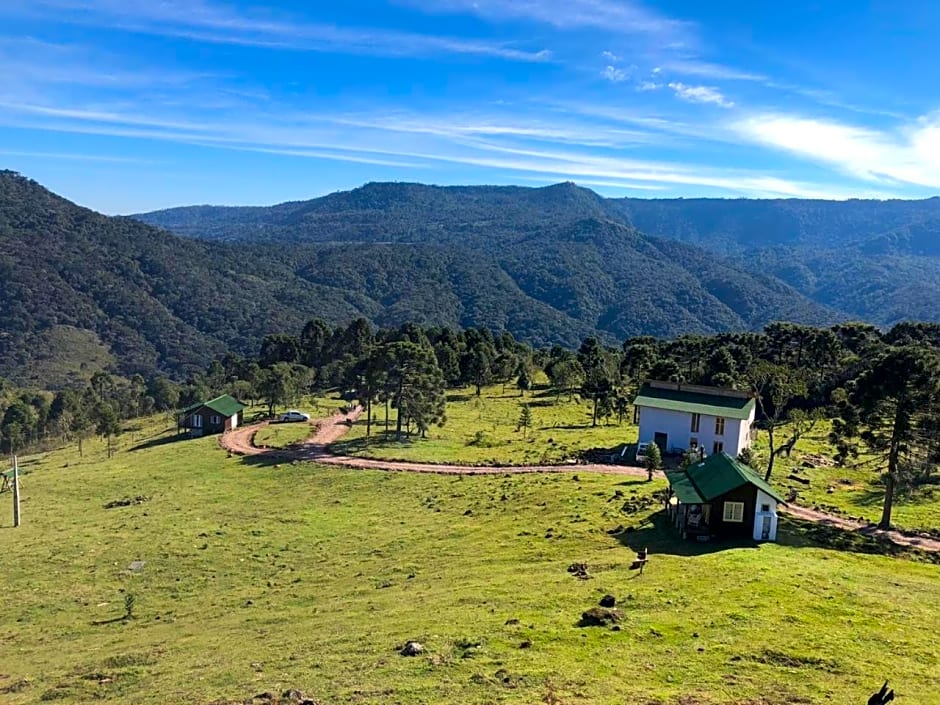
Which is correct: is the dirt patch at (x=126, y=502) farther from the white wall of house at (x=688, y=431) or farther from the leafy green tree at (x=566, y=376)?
the leafy green tree at (x=566, y=376)

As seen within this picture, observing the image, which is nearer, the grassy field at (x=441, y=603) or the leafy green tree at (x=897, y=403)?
the grassy field at (x=441, y=603)

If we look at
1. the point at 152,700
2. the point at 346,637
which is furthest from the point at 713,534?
the point at 152,700

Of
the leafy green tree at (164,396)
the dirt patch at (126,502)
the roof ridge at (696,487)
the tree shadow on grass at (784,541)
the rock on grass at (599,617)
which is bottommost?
the leafy green tree at (164,396)

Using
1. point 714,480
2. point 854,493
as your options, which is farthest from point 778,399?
point 714,480

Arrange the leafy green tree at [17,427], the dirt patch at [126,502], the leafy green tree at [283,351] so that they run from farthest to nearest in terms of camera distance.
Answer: the leafy green tree at [283,351] → the leafy green tree at [17,427] → the dirt patch at [126,502]

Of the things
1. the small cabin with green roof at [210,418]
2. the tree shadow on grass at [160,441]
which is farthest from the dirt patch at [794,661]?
the tree shadow on grass at [160,441]

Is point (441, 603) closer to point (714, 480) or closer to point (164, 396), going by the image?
point (714, 480)

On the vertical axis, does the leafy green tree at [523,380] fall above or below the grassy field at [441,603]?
above
